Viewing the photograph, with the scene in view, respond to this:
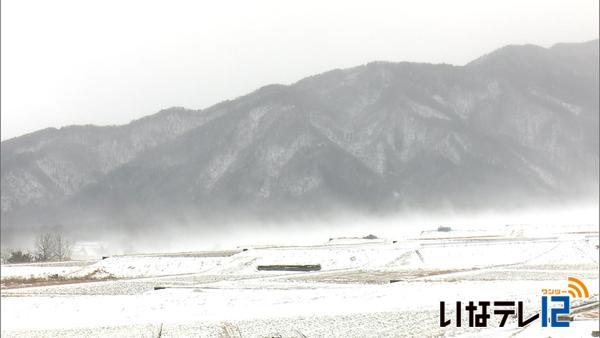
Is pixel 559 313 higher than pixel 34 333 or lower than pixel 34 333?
higher

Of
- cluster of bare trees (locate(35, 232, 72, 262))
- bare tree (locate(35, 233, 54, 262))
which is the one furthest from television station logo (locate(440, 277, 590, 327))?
bare tree (locate(35, 233, 54, 262))

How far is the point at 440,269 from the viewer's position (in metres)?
62.9

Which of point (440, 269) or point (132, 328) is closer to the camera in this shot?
point (132, 328)

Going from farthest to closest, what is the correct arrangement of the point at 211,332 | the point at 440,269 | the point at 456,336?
the point at 440,269
the point at 211,332
the point at 456,336

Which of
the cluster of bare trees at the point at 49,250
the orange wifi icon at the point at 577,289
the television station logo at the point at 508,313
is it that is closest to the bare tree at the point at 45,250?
the cluster of bare trees at the point at 49,250

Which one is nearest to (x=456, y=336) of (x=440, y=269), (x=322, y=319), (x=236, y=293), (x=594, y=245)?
(x=322, y=319)

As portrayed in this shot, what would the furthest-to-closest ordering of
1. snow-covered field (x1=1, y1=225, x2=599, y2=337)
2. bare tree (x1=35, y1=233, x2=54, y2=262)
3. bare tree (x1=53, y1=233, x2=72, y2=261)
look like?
bare tree (x1=53, y1=233, x2=72, y2=261) < bare tree (x1=35, y1=233, x2=54, y2=262) < snow-covered field (x1=1, y1=225, x2=599, y2=337)

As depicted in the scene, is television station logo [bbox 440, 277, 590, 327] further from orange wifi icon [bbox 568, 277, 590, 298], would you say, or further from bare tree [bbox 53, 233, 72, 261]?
bare tree [bbox 53, 233, 72, 261]

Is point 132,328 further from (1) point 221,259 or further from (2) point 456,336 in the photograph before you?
(1) point 221,259

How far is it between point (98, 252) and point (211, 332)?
607 feet

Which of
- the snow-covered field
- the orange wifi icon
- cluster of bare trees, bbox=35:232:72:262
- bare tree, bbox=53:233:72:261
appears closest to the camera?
the snow-covered field

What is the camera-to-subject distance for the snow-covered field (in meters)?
28.4

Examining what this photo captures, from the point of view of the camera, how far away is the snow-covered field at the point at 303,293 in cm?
2838

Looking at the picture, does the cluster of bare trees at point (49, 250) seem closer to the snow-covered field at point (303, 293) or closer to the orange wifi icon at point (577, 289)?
the snow-covered field at point (303, 293)
